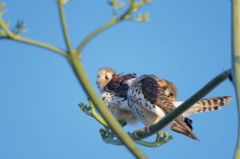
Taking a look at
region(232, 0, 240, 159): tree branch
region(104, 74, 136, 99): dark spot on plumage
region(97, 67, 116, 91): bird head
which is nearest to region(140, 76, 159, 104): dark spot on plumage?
region(104, 74, 136, 99): dark spot on plumage

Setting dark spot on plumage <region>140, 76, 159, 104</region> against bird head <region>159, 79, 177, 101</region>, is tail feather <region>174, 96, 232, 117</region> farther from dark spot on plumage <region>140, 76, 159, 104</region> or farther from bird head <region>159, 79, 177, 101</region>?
bird head <region>159, 79, 177, 101</region>

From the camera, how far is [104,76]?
9.74 meters

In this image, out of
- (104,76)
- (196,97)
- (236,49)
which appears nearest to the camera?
(196,97)

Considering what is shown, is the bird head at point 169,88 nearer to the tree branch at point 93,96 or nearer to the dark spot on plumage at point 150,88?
the dark spot on plumage at point 150,88

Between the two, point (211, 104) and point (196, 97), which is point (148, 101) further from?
point (196, 97)

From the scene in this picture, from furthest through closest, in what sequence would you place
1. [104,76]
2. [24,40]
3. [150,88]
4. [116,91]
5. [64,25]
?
[104,76] → [116,91] → [150,88] → [24,40] → [64,25]

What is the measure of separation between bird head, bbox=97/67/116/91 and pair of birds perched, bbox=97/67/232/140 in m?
0.25

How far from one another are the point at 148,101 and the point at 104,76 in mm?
2522

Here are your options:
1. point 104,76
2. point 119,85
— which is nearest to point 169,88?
point 119,85

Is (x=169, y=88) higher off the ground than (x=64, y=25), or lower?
higher

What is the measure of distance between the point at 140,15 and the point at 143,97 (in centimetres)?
540

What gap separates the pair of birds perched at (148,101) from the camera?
20.9 ft

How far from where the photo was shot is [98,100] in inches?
66.2

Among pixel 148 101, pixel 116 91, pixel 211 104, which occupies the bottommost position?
pixel 211 104
